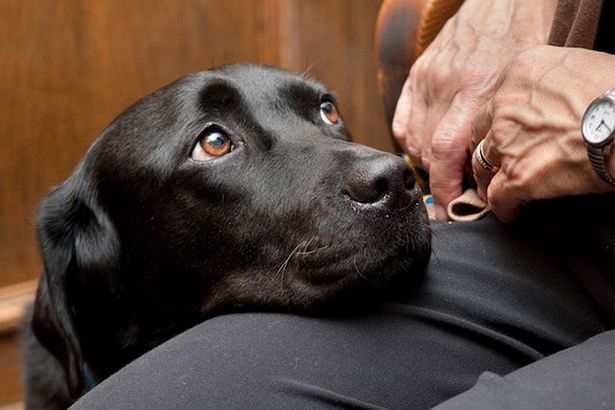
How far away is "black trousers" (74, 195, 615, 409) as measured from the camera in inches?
32.0

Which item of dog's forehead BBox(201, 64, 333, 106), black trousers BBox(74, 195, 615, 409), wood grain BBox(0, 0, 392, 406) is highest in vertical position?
dog's forehead BBox(201, 64, 333, 106)

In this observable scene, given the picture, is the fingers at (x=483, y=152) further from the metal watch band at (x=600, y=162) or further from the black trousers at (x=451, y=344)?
the metal watch band at (x=600, y=162)

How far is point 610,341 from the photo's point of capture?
0.83 meters

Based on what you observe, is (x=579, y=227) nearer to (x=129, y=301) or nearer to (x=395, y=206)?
(x=395, y=206)

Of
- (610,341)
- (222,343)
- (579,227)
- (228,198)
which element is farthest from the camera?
(228,198)

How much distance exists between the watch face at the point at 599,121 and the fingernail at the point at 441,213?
1.42 ft

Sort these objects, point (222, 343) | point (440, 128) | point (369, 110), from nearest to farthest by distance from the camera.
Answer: point (222, 343) → point (440, 128) → point (369, 110)

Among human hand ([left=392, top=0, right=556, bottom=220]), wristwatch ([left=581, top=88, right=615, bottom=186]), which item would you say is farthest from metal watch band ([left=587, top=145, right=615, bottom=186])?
human hand ([left=392, top=0, right=556, bottom=220])

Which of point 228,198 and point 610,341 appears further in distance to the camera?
point 228,198

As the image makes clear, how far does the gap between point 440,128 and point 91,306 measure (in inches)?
25.3

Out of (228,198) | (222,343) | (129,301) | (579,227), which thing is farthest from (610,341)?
(129,301)

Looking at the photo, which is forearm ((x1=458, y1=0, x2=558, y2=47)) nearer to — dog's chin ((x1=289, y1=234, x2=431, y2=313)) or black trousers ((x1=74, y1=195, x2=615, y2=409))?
black trousers ((x1=74, y1=195, x2=615, y2=409))

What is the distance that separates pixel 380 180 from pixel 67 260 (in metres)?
0.62

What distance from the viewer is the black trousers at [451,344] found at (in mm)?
814
